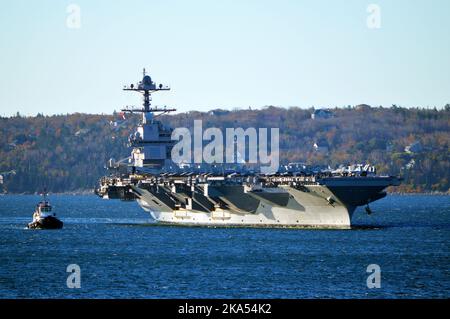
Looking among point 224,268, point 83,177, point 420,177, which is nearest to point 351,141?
point 420,177

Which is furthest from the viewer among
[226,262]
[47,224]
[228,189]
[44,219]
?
[47,224]

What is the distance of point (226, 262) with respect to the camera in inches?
1710

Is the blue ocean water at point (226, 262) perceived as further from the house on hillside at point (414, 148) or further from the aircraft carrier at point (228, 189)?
the house on hillside at point (414, 148)

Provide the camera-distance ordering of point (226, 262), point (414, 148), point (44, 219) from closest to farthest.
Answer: point (226, 262) < point (44, 219) < point (414, 148)

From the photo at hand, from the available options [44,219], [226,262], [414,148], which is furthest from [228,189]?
[414,148]

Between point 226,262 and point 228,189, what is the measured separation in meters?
14.8

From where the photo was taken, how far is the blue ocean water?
35.9 m

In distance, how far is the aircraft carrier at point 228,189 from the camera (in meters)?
54.2

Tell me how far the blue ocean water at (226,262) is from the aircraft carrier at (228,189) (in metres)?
1.11

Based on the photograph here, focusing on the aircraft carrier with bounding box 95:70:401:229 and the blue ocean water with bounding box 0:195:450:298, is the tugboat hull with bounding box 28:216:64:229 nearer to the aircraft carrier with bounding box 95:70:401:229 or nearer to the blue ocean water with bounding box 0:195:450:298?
the blue ocean water with bounding box 0:195:450:298

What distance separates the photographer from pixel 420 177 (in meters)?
174

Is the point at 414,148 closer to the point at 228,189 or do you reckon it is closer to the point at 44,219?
the point at 44,219
